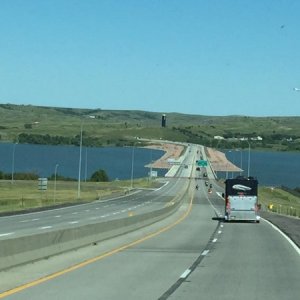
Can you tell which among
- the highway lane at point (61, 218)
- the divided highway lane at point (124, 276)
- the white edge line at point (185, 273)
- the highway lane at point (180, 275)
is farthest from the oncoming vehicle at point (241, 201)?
the white edge line at point (185, 273)

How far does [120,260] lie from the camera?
19.4 meters

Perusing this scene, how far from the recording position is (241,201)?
165 ft

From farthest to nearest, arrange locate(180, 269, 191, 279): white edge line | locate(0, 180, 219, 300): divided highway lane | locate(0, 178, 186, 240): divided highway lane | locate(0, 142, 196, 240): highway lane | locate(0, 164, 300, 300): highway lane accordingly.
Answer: locate(0, 178, 186, 240): divided highway lane < locate(0, 142, 196, 240): highway lane < locate(180, 269, 191, 279): white edge line < locate(0, 164, 300, 300): highway lane < locate(0, 180, 219, 300): divided highway lane

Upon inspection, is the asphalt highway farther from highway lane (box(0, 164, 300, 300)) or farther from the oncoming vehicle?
the oncoming vehicle

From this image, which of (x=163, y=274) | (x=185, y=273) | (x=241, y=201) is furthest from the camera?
(x=241, y=201)

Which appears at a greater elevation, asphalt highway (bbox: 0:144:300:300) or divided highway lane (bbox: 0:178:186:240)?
asphalt highway (bbox: 0:144:300:300)

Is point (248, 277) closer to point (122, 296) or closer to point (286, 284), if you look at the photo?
point (286, 284)

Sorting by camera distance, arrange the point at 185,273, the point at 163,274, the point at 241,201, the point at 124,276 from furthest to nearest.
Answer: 1. the point at 241,201
2. the point at 185,273
3. the point at 163,274
4. the point at 124,276

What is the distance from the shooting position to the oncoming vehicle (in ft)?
165

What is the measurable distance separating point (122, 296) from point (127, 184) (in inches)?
4487

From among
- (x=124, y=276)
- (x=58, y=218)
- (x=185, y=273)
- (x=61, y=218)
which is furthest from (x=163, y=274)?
(x=61, y=218)

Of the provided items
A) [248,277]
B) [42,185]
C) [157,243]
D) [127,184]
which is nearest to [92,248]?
[157,243]

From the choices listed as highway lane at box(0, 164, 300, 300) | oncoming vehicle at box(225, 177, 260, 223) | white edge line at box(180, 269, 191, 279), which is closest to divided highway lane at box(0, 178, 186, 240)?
highway lane at box(0, 164, 300, 300)

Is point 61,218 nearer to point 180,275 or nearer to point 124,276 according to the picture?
point 180,275
